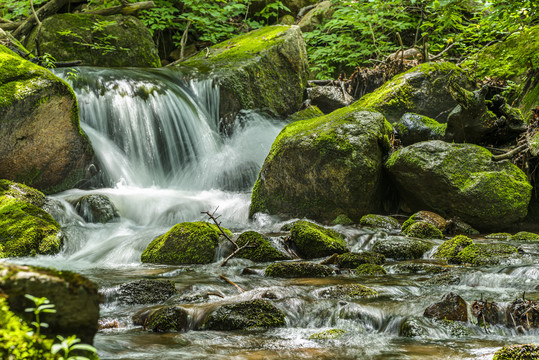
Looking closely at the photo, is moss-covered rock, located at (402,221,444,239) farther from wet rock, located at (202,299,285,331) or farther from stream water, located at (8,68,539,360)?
wet rock, located at (202,299,285,331)

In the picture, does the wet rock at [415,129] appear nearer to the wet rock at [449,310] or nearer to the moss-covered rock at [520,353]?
the wet rock at [449,310]

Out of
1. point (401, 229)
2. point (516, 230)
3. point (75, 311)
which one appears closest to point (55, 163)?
point (401, 229)

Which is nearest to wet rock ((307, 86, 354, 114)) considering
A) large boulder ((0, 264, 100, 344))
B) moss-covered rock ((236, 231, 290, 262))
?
moss-covered rock ((236, 231, 290, 262))

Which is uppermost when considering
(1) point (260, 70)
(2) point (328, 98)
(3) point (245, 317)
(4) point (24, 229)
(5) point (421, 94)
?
(1) point (260, 70)

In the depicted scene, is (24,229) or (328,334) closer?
(328,334)

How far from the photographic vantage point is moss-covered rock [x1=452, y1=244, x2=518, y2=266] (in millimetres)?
5312

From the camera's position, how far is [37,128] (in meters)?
7.91

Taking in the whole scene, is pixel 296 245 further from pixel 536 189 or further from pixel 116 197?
pixel 536 189

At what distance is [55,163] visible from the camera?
8.41m

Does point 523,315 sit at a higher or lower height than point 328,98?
lower

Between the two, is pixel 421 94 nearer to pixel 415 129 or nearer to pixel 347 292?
pixel 415 129

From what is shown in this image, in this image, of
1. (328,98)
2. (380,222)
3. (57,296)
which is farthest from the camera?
(328,98)

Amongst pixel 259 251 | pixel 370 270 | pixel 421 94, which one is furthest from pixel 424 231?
pixel 421 94

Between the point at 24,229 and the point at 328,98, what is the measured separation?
9680 millimetres
